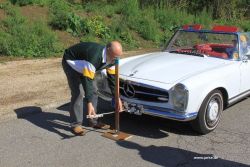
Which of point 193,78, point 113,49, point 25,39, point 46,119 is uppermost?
point 113,49

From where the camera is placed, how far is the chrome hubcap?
5.89m

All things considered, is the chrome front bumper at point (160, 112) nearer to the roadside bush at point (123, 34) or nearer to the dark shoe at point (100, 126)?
the dark shoe at point (100, 126)

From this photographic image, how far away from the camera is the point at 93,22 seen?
14.1 metres

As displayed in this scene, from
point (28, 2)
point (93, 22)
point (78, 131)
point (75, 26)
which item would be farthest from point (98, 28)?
point (78, 131)

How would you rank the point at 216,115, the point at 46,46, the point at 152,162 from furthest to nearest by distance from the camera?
the point at 46,46 < the point at 216,115 < the point at 152,162

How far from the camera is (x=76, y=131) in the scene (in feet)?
19.1

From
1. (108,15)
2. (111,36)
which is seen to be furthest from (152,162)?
(108,15)

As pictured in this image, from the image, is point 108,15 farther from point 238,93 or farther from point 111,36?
point 238,93

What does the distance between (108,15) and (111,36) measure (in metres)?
1.82

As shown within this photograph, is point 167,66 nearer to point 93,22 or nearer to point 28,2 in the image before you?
point 93,22

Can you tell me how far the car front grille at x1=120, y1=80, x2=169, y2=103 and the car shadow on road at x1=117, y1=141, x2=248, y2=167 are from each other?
2.26ft

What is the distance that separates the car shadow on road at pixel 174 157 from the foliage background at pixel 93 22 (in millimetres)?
6772

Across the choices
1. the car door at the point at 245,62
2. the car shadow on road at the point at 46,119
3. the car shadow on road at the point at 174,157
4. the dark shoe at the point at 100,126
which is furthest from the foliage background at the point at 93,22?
the car shadow on road at the point at 174,157

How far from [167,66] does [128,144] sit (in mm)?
1471
